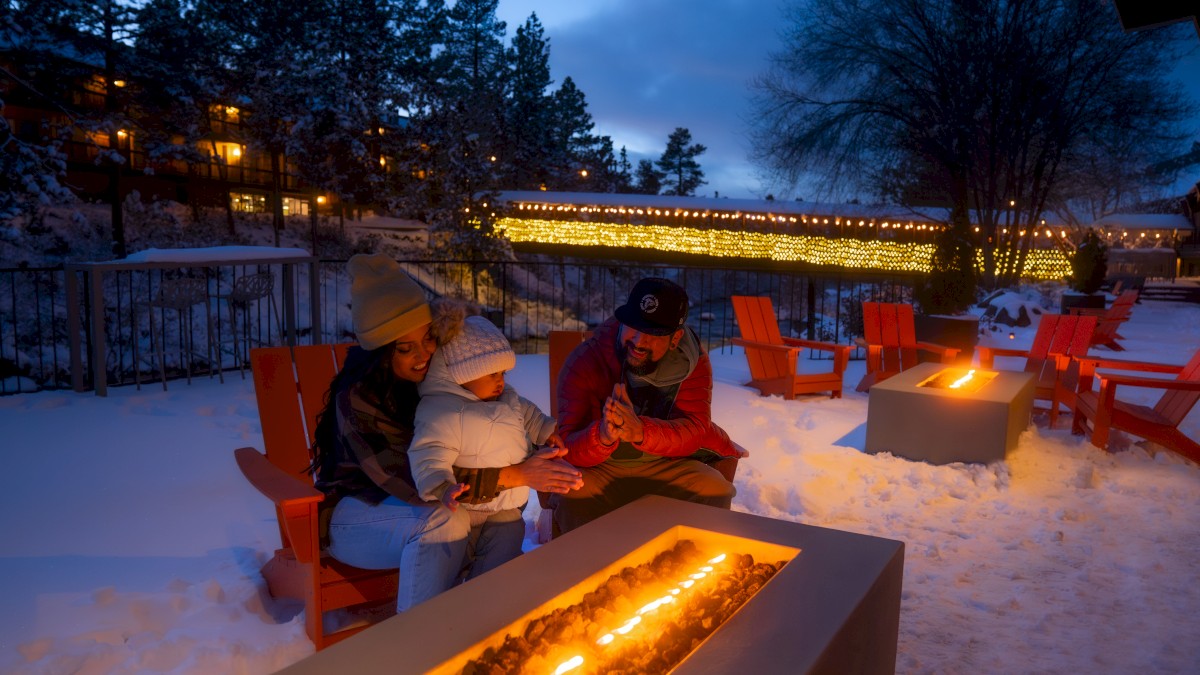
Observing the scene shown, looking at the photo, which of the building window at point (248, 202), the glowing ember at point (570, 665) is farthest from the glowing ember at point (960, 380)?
the building window at point (248, 202)

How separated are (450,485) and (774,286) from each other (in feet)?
87.0

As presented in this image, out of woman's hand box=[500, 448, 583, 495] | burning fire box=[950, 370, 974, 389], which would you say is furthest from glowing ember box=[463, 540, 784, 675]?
burning fire box=[950, 370, 974, 389]

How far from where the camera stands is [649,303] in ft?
10.2

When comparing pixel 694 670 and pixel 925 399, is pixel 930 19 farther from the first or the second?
pixel 694 670

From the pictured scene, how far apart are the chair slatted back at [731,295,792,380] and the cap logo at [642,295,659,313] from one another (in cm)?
493

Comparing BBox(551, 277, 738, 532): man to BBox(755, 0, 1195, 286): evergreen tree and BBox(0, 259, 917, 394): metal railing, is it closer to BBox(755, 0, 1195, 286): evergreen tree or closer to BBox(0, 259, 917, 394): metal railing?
BBox(0, 259, 917, 394): metal railing

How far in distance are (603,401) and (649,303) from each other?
1.81 feet

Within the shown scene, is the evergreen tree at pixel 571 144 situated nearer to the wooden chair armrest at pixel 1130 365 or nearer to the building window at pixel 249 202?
the building window at pixel 249 202

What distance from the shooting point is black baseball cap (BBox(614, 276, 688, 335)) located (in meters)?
3.11

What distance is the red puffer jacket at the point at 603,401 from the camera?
3217 mm

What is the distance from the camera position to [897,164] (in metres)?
20.5

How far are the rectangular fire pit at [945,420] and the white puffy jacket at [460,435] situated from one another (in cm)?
366

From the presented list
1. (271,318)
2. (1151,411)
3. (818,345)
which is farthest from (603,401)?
(271,318)

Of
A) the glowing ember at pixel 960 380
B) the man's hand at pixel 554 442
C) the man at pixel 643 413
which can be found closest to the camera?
the man's hand at pixel 554 442
